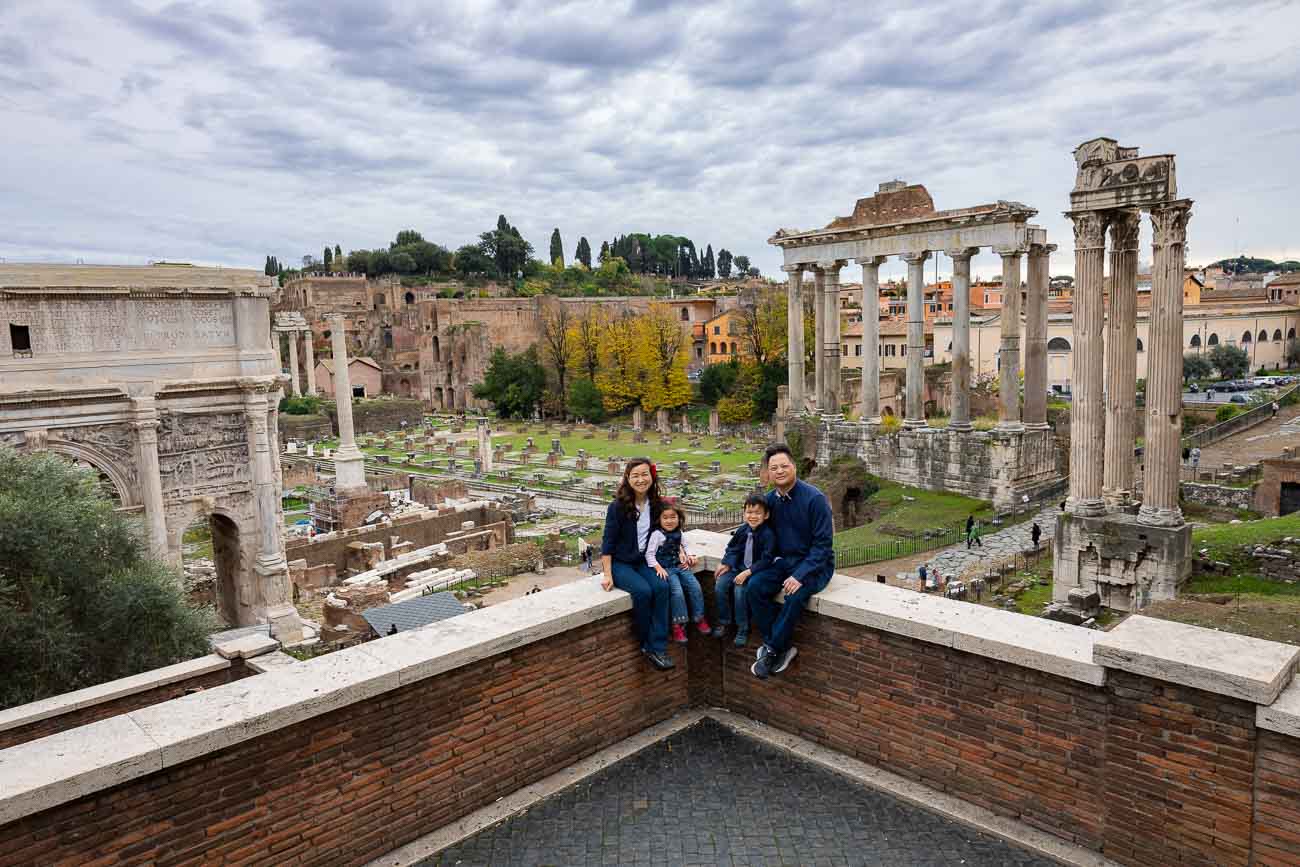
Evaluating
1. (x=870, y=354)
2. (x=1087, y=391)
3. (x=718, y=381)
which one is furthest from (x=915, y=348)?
(x=718, y=381)

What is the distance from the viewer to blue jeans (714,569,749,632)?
5.28m

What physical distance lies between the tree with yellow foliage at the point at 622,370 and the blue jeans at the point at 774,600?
4983 centimetres

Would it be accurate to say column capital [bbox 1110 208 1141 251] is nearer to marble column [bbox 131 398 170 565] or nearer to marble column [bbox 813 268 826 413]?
marble column [bbox 813 268 826 413]

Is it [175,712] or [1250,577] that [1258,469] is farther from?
[175,712]

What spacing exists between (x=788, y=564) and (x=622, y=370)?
51.5 m

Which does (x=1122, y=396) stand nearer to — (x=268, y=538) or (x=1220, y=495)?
(x=1220, y=495)

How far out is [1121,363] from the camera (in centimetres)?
1429

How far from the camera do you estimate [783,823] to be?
14.4 ft

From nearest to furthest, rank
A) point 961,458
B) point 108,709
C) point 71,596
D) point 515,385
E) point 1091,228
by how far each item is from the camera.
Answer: point 108,709
point 71,596
point 1091,228
point 961,458
point 515,385

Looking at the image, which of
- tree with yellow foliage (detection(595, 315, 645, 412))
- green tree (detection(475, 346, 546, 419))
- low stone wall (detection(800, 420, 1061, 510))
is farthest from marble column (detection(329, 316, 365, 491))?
green tree (detection(475, 346, 546, 419))

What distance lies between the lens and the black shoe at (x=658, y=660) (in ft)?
17.4

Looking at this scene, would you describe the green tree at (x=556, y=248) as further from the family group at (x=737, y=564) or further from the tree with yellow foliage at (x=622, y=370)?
the family group at (x=737, y=564)

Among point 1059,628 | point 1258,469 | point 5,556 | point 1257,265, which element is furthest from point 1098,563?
point 1257,265

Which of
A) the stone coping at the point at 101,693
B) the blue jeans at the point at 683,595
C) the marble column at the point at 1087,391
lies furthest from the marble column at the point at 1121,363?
the stone coping at the point at 101,693
